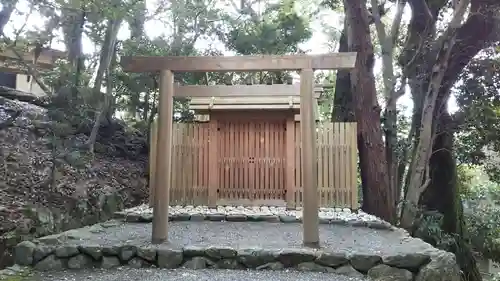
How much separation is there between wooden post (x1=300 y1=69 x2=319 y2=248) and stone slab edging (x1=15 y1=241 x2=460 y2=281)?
0.25 m

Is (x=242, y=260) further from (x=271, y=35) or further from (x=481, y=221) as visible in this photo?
(x=481, y=221)

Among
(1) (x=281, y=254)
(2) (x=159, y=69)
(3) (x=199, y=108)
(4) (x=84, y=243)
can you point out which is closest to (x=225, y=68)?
(2) (x=159, y=69)

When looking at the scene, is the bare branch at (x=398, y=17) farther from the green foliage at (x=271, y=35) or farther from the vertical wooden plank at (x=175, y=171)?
the vertical wooden plank at (x=175, y=171)

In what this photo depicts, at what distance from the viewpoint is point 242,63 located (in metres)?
4.38

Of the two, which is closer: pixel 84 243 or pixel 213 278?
pixel 213 278

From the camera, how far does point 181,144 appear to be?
7.75m

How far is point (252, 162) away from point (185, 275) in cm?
438

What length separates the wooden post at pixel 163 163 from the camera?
4320mm

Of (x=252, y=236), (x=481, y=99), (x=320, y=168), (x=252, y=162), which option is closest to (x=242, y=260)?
(x=252, y=236)

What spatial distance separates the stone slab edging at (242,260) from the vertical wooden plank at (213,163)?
3.63 meters

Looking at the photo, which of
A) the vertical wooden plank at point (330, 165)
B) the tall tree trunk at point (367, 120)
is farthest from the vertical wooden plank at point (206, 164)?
the tall tree trunk at point (367, 120)

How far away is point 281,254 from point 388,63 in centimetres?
457

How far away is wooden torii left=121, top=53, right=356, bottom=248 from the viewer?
13.7 ft

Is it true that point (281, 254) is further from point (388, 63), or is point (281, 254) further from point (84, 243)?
point (388, 63)
